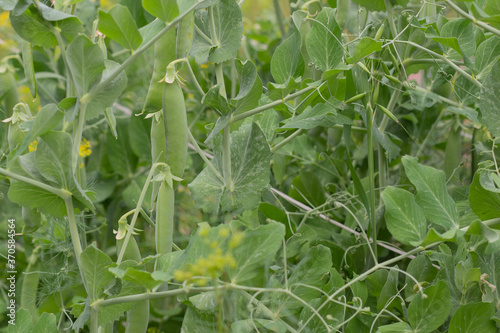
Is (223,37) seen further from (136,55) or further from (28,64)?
(28,64)

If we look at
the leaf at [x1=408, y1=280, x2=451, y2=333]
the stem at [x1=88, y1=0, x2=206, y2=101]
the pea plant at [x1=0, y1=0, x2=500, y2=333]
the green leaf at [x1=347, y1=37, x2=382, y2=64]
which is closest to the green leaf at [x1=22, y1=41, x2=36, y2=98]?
the pea plant at [x1=0, y1=0, x2=500, y2=333]

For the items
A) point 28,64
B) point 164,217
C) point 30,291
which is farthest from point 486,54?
point 30,291

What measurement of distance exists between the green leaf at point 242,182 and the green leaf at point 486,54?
0.25 meters

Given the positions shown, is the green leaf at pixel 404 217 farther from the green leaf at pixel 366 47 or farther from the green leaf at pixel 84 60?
the green leaf at pixel 84 60

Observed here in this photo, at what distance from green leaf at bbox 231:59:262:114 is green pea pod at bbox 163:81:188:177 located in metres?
0.05

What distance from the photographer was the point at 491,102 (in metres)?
0.51

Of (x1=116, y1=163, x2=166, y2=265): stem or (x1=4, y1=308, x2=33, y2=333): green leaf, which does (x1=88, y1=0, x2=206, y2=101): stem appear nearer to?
(x1=116, y1=163, x2=166, y2=265): stem

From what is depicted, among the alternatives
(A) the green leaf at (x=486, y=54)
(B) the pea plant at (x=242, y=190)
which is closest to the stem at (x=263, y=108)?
(B) the pea plant at (x=242, y=190)

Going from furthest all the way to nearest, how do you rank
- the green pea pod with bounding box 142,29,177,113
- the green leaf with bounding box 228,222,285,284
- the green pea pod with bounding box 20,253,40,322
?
the green pea pod with bounding box 20,253,40,322, the green pea pod with bounding box 142,29,177,113, the green leaf with bounding box 228,222,285,284

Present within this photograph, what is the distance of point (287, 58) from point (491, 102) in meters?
0.21

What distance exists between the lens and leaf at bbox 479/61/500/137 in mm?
501

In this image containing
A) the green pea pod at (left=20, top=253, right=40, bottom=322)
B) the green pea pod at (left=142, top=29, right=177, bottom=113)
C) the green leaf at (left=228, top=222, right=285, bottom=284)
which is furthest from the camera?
the green pea pod at (left=20, top=253, right=40, bottom=322)

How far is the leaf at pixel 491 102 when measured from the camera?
501 mm

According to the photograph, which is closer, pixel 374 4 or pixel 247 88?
pixel 247 88
